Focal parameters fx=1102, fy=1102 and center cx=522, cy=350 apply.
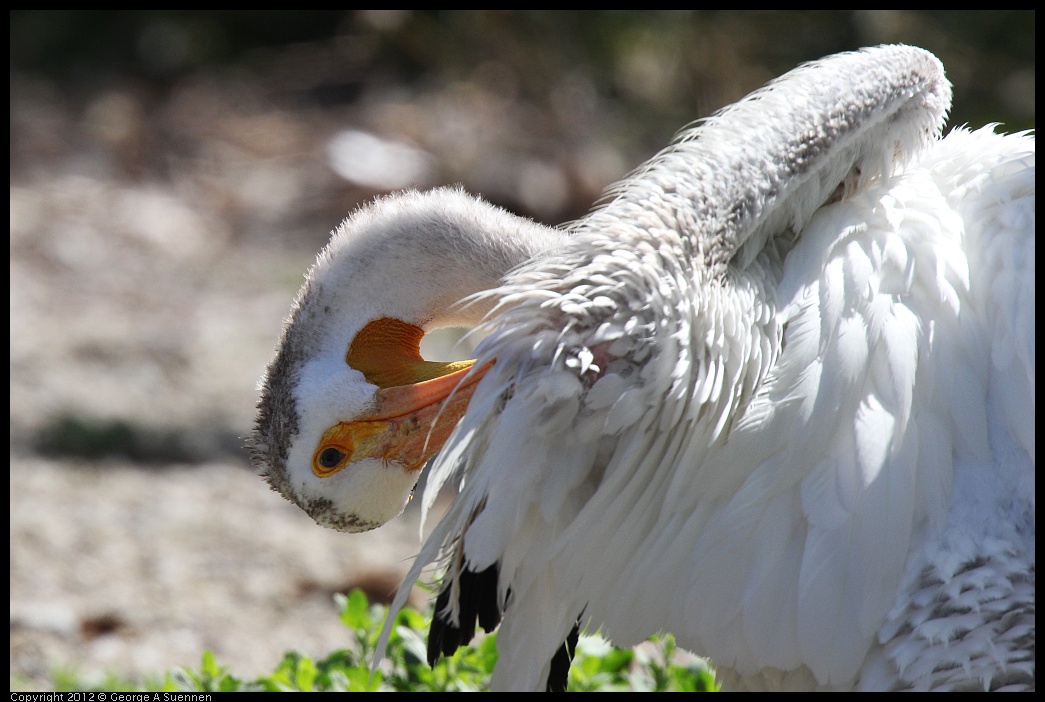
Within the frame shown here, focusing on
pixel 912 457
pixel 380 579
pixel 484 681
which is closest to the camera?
pixel 912 457

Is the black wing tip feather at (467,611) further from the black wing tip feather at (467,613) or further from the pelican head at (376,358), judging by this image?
the pelican head at (376,358)

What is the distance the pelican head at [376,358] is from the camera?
249 centimetres

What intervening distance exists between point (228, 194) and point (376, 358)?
4599 mm

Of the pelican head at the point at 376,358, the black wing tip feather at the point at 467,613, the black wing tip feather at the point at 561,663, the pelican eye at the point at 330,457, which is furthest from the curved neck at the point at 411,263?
the black wing tip feather at the point at 561,663

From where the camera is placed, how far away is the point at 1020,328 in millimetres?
2125

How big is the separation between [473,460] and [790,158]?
0.90m

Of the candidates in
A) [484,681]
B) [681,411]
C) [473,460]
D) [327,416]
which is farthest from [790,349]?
[484,681]

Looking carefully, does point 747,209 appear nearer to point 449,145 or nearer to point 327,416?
point 327,416

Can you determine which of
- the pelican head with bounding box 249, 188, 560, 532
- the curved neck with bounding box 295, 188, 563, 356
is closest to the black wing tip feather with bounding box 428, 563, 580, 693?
the pelican head with bounding box 249, 188, 560, 532

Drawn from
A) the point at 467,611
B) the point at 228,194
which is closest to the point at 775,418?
the point at 467,611

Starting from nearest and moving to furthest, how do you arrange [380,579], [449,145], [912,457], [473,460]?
[912,457] → [473,460] → [380,579] → [449,145]

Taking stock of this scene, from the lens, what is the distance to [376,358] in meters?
2.60

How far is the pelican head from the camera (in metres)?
2.49

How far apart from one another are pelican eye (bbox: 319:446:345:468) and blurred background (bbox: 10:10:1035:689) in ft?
4.74
